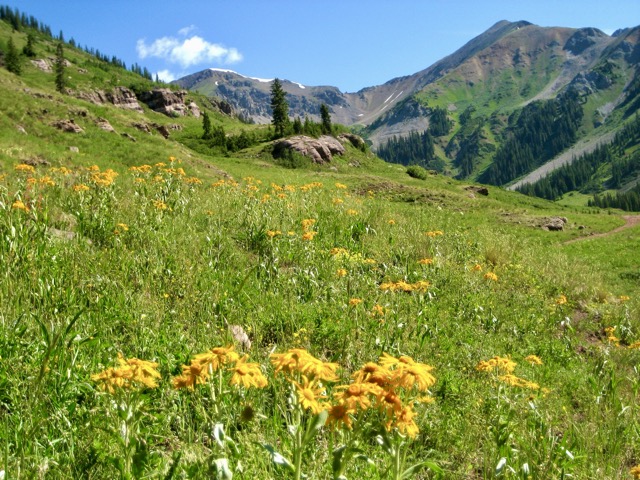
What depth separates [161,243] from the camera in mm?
6234

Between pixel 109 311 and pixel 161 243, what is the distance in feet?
6.72

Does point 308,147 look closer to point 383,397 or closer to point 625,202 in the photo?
point 383,397

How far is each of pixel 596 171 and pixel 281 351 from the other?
22176 centimetres

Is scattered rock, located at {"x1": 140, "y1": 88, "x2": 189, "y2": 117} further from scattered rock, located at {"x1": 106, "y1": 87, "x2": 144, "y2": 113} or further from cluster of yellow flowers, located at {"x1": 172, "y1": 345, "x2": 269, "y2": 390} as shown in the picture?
cluster of yellow flowers, located at {"x1": 172, "y1": 345, "x2": 269, "y2": 390}

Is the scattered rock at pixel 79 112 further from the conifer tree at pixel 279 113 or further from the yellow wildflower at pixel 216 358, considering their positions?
the conifer tree at pixel 279 113

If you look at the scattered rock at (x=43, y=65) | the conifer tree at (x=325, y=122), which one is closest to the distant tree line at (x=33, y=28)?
the scattered rock at (x=43, y=65)

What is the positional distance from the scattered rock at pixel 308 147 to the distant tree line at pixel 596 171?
14538cm

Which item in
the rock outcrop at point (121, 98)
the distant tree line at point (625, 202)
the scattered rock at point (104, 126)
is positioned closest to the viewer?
the scattered rock at point (104, 126)

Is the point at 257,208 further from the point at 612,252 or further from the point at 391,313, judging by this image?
the point at 612,252

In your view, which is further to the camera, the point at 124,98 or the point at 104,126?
the point at 124,98

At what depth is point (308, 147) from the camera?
1943 inches

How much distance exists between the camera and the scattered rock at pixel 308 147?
158 ft

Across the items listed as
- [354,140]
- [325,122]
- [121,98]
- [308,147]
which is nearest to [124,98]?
[121,98]

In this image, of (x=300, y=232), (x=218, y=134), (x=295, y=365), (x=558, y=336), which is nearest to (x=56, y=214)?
(x=300, y=232)
